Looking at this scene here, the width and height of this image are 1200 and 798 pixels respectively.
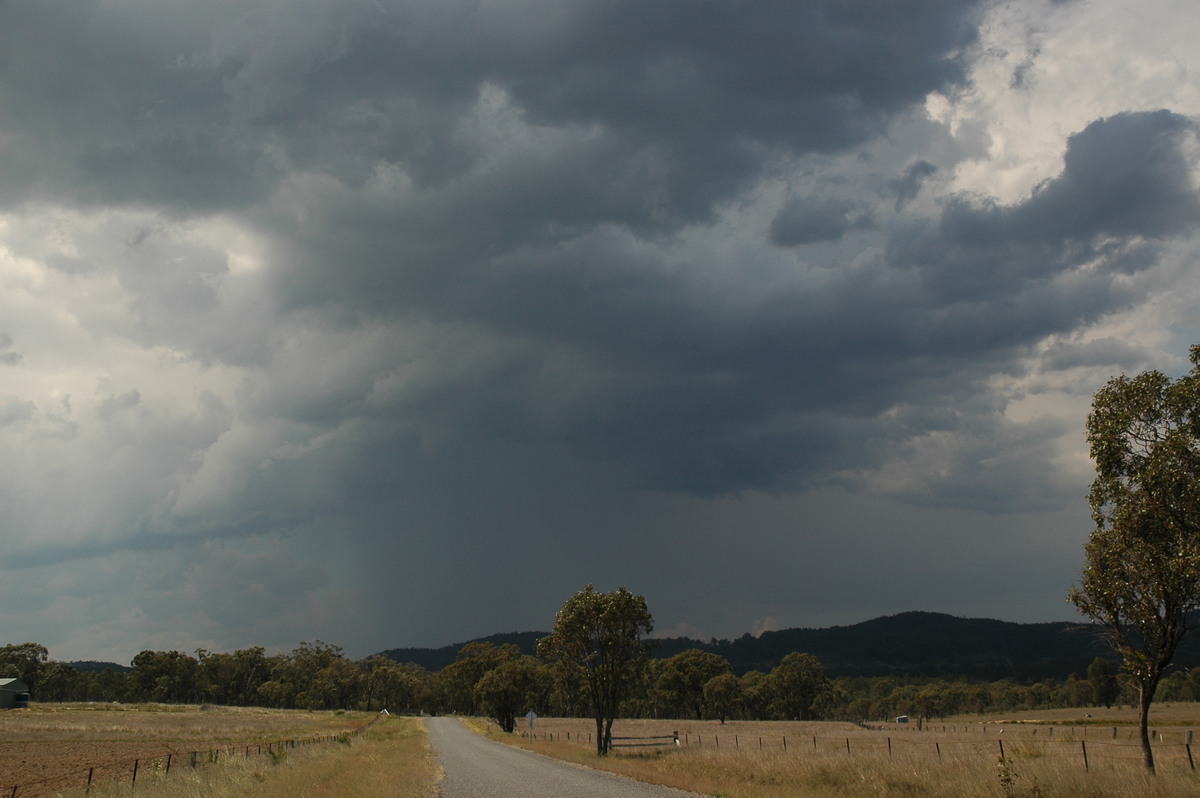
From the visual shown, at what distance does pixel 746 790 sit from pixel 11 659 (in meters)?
198

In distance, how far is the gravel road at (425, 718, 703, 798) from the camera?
22.5 metres

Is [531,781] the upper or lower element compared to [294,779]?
lower

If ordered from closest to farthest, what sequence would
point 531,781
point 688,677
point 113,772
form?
1. point 531,781
2. point 113,772
3. point 688,677

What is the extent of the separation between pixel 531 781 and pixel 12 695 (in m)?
141

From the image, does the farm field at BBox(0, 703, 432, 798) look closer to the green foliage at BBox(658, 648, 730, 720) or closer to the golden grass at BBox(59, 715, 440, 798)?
the golden grass at BBox(59, 715, 440, 798)

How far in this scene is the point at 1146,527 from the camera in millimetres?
19406

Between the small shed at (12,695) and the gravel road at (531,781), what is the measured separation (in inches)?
4826

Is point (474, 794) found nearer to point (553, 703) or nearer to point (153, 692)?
point (553, 703)

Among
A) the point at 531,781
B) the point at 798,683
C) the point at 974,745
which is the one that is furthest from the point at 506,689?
the point at 531,781

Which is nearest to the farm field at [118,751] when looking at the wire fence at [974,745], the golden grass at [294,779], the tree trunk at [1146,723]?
the golden grass at [294,779]

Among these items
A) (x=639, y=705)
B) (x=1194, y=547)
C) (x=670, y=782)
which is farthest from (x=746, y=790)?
(x=639, y=705)

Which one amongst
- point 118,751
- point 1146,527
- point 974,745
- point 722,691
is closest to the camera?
point 1146,527

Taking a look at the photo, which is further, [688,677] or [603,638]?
[688,677]

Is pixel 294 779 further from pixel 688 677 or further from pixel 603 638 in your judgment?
pixel 688 677
